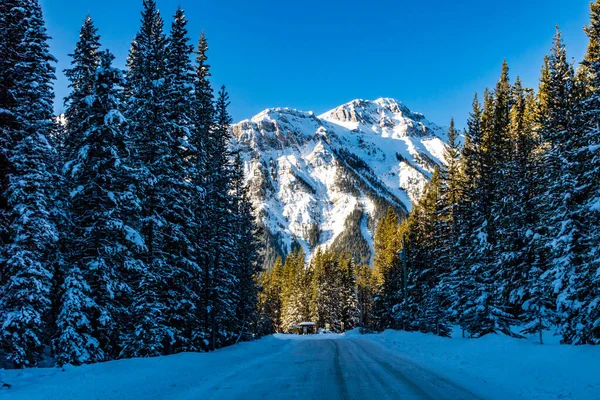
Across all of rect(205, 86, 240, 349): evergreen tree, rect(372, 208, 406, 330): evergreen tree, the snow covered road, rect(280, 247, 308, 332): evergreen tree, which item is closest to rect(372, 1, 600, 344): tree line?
rect(372, 208, 406, 330): evergreen tree

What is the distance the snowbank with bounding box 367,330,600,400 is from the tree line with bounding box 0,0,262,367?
1282cm

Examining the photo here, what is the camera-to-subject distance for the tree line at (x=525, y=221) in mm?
15828

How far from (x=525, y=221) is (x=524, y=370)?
45.8ft

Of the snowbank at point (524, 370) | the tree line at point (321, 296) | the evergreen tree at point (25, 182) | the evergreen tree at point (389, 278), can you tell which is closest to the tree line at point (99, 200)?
the evergreen tree at point (25, 182)

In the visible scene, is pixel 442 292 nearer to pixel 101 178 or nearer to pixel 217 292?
pixel 217 292

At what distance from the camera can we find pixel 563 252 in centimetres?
1662

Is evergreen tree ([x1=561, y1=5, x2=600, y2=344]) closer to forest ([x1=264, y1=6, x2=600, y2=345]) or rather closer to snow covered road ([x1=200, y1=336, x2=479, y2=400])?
forest ([x1=264, y1=6, x2=600, y2=345])

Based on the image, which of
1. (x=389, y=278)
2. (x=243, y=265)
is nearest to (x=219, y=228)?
(x=243, y=265)

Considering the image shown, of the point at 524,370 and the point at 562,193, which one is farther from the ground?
the point at 562,193

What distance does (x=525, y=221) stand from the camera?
23.8 metres

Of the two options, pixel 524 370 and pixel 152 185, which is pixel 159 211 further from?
pixel 524 370

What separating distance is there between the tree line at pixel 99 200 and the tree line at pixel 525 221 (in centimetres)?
1714

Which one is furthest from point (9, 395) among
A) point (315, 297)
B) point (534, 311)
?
point (315, 297)

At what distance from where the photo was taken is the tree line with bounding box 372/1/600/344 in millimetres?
15828
